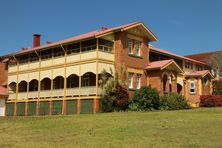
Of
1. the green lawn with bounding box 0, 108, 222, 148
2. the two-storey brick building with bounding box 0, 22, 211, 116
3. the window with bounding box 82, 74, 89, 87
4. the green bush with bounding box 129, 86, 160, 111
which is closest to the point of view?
the green lawn with bounding box 0, 108, 222, 148

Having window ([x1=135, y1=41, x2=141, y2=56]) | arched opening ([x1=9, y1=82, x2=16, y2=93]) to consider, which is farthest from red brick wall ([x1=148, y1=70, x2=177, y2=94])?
arched opening ([x1=9, y1=82, x2=16, y2=93])

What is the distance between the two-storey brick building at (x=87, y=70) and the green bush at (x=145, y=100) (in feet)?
9.04

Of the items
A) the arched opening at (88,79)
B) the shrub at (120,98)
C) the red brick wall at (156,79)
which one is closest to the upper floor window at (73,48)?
the arched opening at (88,79)

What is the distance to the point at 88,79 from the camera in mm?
37094

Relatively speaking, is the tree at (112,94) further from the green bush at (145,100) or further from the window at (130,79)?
the window at (130,79)

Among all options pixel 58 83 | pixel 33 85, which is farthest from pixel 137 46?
pixel 33 85

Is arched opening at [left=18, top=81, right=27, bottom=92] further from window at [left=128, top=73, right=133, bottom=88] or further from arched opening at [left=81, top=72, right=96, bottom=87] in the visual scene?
window at [left=128, top=73, right=133, bottom=88]

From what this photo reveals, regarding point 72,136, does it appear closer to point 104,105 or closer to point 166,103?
point 104,105

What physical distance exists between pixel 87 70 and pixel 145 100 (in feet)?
20.1

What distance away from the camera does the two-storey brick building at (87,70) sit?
34062 mm

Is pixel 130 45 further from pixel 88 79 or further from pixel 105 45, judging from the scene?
pixel 88 79

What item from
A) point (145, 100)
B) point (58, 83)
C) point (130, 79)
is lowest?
point (145, 100)

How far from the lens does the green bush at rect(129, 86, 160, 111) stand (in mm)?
31750

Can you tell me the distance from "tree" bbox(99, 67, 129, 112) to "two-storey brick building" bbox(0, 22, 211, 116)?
580 millimetres
